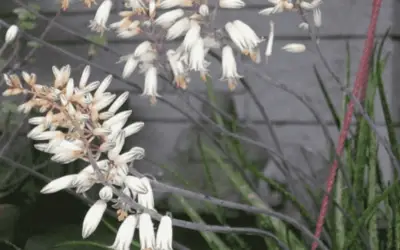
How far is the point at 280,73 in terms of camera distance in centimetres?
126

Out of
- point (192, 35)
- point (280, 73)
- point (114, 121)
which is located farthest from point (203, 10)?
point (280, 73)

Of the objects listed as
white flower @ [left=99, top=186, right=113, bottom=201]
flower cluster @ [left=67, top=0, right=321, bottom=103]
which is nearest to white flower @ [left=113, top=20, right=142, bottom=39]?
flower cluster @ [left=67, top=0, right=321, bottom=103]

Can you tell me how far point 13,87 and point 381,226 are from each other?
2.15ft

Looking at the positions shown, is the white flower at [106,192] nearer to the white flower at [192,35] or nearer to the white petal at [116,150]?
the white petal at [116,150]

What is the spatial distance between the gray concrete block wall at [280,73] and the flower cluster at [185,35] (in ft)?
1.68

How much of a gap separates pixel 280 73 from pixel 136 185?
0.83 meters

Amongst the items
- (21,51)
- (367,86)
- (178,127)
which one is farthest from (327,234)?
(21,51)

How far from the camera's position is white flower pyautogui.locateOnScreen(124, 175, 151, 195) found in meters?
0.50

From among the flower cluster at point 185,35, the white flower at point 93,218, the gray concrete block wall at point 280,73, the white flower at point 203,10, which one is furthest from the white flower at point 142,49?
the gray concrete block wall at point 280,73

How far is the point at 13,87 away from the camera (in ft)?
1.90

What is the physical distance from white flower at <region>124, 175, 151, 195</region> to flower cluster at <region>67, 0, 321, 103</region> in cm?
16

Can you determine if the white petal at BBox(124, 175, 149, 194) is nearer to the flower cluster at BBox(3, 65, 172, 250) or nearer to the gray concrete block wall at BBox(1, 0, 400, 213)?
the flower cluster at BBox(3, 65, 172, 250)

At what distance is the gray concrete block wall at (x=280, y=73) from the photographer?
1.21 metres

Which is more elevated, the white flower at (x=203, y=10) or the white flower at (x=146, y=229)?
the white flower at (x=203, y=10)
